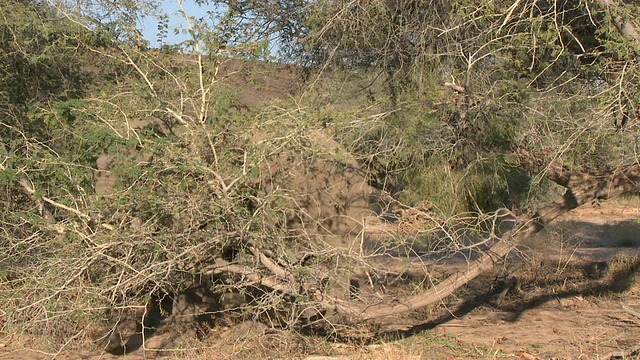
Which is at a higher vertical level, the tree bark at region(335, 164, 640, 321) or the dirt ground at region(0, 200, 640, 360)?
the tree bark at region(335, 164, 640, 321)

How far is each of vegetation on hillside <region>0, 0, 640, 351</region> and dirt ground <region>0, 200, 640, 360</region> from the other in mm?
370

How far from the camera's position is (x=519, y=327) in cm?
897

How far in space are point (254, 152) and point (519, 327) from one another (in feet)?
14.4

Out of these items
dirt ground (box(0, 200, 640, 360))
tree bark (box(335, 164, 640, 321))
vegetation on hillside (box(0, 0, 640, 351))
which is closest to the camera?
vegetation on hillside (box(0, 0, 640, 351))

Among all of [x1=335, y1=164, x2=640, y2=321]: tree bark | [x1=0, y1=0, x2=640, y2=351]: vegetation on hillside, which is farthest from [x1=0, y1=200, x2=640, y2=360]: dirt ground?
[x1=335, y1=164, x2=640, y2=321]: tree bark

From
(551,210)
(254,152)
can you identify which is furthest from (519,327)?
(254,152)

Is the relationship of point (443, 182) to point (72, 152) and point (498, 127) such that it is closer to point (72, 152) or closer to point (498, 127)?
point (498, 127)

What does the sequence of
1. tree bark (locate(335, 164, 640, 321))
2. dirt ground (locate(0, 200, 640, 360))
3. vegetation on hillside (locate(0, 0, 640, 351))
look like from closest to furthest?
vegetation on hillside (locate(0, 0, 640, 351))
dirt ground (locate(0, 200, 640, 360))
tree bark (locate(335, 164, 640, 321))

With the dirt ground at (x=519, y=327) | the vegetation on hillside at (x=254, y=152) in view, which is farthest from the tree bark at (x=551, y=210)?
the dirt ground at (x=519, y=327)

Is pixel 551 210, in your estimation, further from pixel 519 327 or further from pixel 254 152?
pixel 254 152

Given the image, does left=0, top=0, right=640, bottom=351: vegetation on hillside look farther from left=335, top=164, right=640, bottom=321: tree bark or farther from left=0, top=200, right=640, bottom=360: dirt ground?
left=0, top=200, right=640, bottom=360: dirt ground

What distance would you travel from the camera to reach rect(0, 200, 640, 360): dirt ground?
7207mm

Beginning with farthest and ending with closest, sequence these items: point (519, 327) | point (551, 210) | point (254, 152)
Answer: point (519, 327) < point (551, 210) < point (254, 152)

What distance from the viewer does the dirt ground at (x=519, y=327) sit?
721 cm
